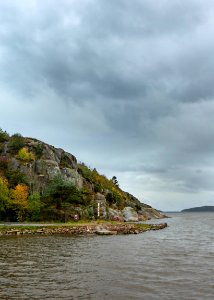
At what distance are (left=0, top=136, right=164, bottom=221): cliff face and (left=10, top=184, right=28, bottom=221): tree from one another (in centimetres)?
458

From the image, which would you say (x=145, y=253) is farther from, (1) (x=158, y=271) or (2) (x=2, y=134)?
(2) (x=2, y=134)

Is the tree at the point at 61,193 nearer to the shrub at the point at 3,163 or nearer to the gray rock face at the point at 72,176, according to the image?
the gray rock face at the point at 72,176

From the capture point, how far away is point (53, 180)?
10069 cm

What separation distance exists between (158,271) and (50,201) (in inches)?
2906

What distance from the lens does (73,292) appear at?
2111cm

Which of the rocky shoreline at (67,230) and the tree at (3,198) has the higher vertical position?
the tree at (3,198)

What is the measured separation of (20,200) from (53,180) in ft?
37.6

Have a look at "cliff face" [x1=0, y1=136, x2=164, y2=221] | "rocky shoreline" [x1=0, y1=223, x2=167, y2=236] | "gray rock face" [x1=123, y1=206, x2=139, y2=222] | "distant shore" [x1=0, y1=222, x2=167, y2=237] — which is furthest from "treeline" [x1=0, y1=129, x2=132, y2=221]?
"rocky shoreline" [x1=0, y1=223, x2=167, y2=236]

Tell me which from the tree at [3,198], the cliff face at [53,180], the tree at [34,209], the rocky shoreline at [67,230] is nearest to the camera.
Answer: the rocky shoreline at [67,230]

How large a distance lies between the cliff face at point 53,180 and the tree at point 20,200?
4.58 metres

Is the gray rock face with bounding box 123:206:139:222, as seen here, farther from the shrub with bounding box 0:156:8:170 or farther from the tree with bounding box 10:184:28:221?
the shrub with bounding box 0:156:8:170

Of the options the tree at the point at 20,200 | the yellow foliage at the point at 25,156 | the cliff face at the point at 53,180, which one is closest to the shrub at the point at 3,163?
the cliff face at the point at 53,180

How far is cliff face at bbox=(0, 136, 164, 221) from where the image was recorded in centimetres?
9706

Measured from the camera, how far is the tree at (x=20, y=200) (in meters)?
92.8
